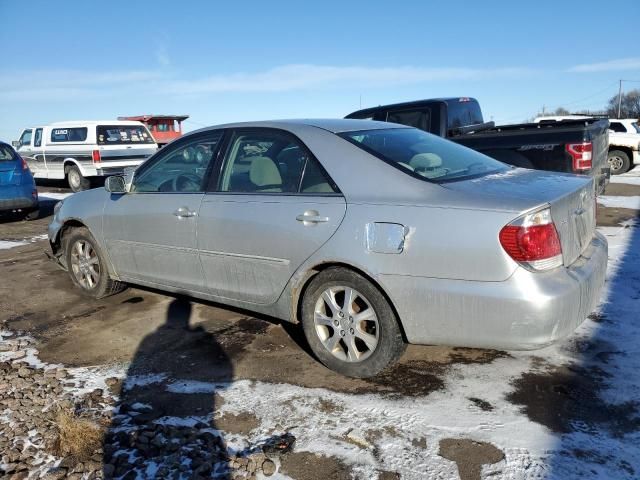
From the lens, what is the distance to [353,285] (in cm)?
324

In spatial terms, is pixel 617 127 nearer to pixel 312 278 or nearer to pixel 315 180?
pixel 315 180

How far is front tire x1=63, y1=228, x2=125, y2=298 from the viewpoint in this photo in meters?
5.02

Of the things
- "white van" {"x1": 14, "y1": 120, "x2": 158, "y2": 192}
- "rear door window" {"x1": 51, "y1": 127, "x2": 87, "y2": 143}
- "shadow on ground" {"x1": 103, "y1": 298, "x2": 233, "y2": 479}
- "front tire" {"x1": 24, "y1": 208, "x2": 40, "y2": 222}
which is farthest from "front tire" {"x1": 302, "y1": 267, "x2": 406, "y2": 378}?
"rear door window" {"x1": 51, "y1": 127, "x2": 87, "y2": 143}

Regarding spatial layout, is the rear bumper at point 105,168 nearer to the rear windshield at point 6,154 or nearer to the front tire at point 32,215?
the front tire at point 32,215

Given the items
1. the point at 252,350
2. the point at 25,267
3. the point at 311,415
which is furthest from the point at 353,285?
the point at 25,267

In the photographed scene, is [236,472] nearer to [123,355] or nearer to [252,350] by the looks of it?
[252,350]

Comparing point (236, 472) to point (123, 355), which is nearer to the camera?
Result: point (236, 472)

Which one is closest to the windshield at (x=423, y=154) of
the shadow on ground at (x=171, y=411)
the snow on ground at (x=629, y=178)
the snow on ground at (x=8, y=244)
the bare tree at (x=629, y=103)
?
the shadow on ground at (x=171, y=411)

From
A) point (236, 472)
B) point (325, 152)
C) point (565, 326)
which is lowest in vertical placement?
point (236, 472)

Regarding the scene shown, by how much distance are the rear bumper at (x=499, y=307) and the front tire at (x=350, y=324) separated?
13 centimetres

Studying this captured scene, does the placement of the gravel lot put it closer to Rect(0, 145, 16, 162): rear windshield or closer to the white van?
Rect(0, 145, 16, 162): rear windshield

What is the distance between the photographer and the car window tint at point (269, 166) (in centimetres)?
353

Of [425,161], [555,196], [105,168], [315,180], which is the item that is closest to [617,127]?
[105,168]

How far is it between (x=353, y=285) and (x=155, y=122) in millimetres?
27130
